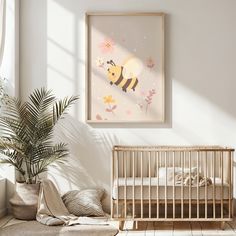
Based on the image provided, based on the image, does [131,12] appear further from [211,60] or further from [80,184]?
[80,184]

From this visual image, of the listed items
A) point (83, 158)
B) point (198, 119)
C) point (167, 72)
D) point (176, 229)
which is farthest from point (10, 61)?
point (176, 229)

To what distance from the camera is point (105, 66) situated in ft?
19.5

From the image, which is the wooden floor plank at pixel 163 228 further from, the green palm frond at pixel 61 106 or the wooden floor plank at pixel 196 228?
the green palm frond at pixel 61 106

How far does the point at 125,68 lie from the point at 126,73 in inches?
2.1

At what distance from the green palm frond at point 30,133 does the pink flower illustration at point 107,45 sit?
0.61 m

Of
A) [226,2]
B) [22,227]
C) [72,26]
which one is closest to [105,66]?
[72,26]

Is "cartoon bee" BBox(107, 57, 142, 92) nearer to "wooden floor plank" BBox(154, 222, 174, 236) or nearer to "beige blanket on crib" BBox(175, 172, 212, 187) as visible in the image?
"beige blanket on crib" BBox(175, 172, 212, 187)

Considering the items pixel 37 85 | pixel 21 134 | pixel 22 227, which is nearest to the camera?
pixel 22 227

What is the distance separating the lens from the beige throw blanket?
5.20 metres

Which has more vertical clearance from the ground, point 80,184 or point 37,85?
point 37,85

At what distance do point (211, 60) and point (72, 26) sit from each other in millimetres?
1484

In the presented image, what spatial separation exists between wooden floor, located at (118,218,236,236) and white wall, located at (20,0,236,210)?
2.52ft

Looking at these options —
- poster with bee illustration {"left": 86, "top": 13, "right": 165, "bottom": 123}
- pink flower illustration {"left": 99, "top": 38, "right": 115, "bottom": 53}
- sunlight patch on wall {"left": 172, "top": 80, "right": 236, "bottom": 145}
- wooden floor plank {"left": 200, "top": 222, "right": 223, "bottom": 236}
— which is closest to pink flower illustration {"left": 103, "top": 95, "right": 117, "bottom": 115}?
poster with bee illustration {"left": 86, "top": 13, "right": 165, "bottom": 123}

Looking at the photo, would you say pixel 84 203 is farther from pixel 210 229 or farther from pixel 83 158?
pixel 210 229
